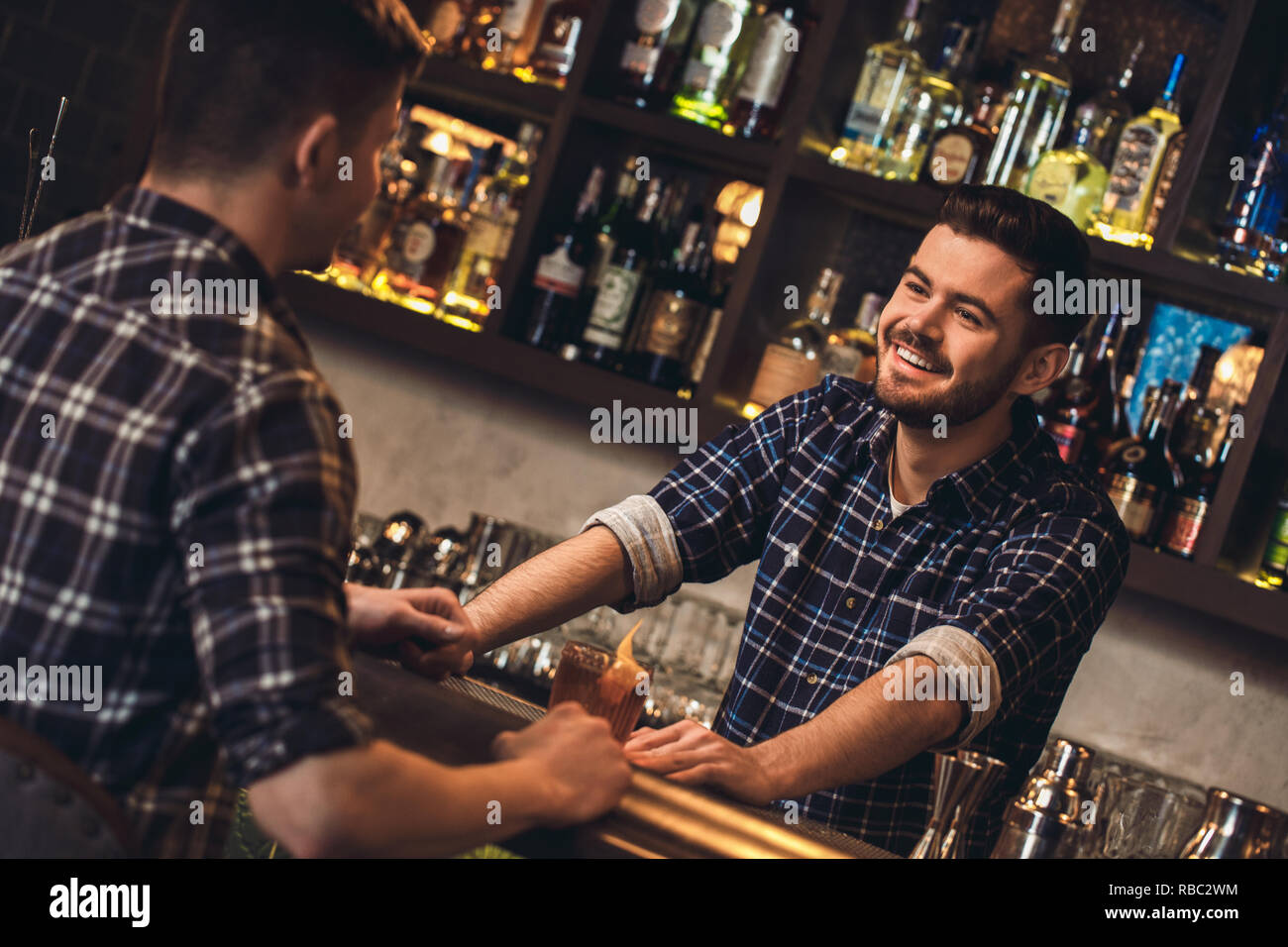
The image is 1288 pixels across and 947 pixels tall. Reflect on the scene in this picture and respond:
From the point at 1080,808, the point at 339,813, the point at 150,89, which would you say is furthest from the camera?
the point at 150,89

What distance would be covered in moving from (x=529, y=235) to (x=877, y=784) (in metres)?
1.17

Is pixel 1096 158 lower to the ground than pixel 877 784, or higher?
higher

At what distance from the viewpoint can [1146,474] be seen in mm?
1970

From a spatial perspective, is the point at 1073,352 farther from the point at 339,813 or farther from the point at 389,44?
the point at 339,813

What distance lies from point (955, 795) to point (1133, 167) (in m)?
1.31

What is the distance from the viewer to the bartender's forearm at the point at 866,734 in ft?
3.85

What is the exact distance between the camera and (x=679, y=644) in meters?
2.08

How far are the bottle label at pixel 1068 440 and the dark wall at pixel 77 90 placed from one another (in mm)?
1818

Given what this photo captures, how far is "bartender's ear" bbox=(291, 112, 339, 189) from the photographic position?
0.73 metres

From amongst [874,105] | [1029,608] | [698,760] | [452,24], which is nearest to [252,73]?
[698,760]

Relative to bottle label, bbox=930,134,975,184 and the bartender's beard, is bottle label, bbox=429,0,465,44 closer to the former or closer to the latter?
bottle label, bbox=930,134,975,184

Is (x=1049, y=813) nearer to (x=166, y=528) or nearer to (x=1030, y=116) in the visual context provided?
(x=166, y=528)

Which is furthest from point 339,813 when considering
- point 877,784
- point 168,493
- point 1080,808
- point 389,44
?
point 877,784

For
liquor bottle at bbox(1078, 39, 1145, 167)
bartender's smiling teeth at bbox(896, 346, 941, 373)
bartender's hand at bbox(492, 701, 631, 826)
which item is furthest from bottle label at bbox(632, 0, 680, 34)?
bartender's hand at bbox(492, 701, 631, 826)
